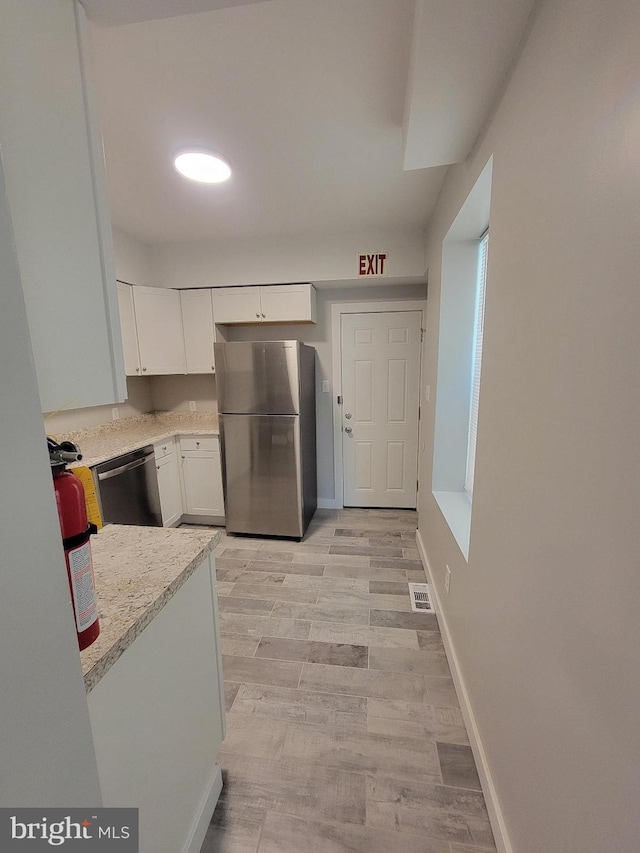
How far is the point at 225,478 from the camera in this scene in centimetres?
306

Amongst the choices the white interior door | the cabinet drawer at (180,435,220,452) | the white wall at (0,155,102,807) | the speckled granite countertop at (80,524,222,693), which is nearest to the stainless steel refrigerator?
the cabinet drawer at (180,435,220,452)

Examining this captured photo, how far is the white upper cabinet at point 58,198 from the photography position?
583 millimetres

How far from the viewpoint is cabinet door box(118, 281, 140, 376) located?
2.83 metres

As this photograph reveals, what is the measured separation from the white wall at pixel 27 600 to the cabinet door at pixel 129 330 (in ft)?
9.01

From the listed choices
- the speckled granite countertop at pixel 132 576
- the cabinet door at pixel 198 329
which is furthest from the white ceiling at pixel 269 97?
the speckled granite countertop at pixel 132 576

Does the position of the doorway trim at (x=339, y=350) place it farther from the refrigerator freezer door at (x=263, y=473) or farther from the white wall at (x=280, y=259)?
the refrigerator freezer door at (x=263, y=473)

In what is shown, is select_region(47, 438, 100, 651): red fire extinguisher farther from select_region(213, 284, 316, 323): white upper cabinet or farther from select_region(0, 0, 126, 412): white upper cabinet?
select_region(213, 284, 316, 323): white upper cabinet

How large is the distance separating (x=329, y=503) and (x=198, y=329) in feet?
7.15

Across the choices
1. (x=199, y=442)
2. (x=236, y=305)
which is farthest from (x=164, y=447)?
(x=236, y=305)

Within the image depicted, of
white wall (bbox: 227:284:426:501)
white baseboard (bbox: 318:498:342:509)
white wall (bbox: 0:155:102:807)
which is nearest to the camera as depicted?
white wall (bbox: 0:155:102:807)

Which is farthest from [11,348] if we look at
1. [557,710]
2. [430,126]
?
[430,126]

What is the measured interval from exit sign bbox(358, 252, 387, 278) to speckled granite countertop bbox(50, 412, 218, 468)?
6.31 ft

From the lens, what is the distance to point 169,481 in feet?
10.2

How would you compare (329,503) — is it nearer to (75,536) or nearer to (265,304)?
(265,304)
